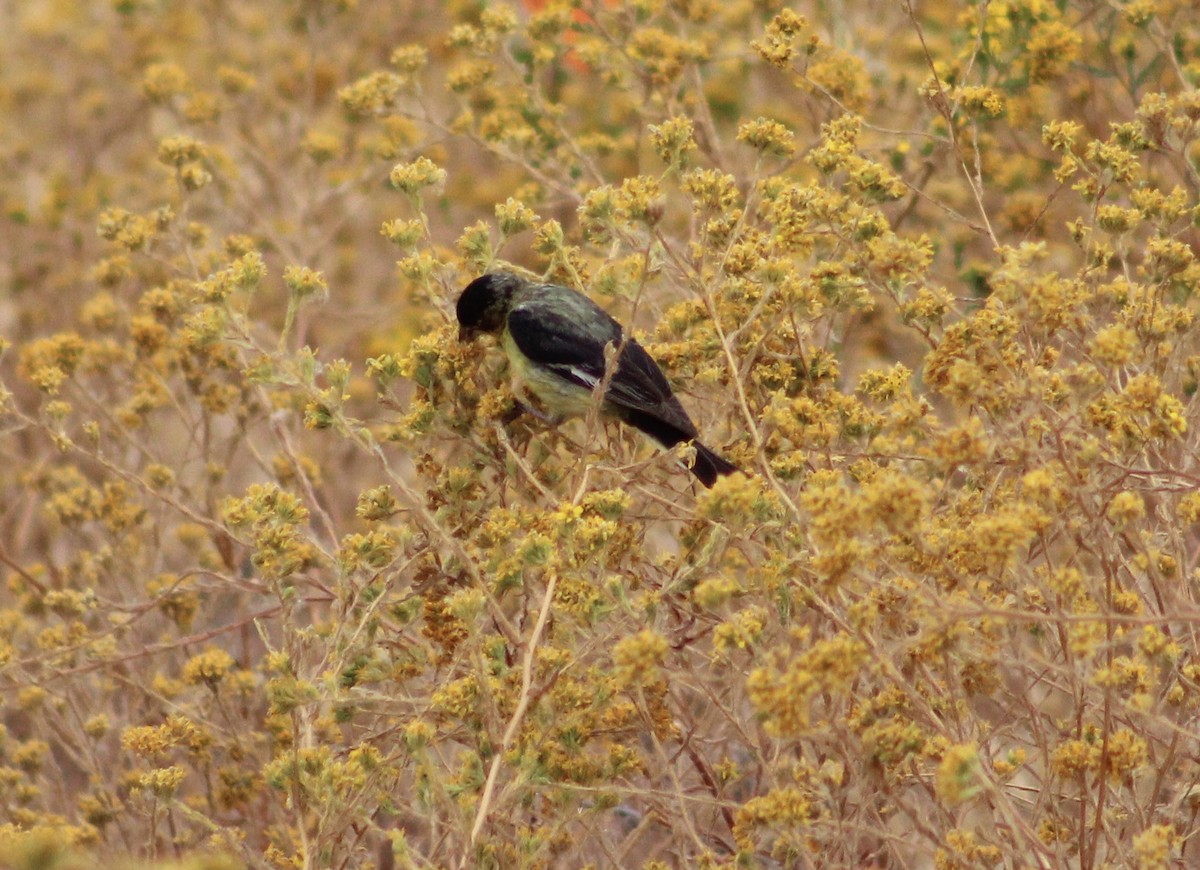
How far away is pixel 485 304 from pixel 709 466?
0.77 m

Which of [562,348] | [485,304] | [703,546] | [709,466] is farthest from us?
[562,348]

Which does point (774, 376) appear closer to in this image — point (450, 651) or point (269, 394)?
point (450, 651)

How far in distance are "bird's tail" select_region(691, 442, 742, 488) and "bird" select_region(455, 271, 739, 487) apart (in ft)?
0.83

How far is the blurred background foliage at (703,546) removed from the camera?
2742mm

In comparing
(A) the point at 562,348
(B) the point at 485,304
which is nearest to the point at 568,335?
(A) the point at 562,348

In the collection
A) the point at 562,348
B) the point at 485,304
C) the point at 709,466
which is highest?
the point at 485,304

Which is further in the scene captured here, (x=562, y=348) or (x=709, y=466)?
(x=562, y=348)

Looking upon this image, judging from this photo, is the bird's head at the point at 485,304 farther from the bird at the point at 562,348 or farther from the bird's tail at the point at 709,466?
the bird's tail at the point at 709,466

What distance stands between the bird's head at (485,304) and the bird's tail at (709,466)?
67cm

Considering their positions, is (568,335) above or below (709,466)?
above

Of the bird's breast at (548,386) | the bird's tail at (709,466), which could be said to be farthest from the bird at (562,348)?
the bird's tail at (709,466)

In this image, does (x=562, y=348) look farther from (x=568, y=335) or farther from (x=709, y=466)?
(x=709, y=466)

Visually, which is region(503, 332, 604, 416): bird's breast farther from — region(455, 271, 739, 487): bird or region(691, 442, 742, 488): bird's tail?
region(691, 442, 742, 488): bird's tail

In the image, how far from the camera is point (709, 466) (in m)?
3.54
